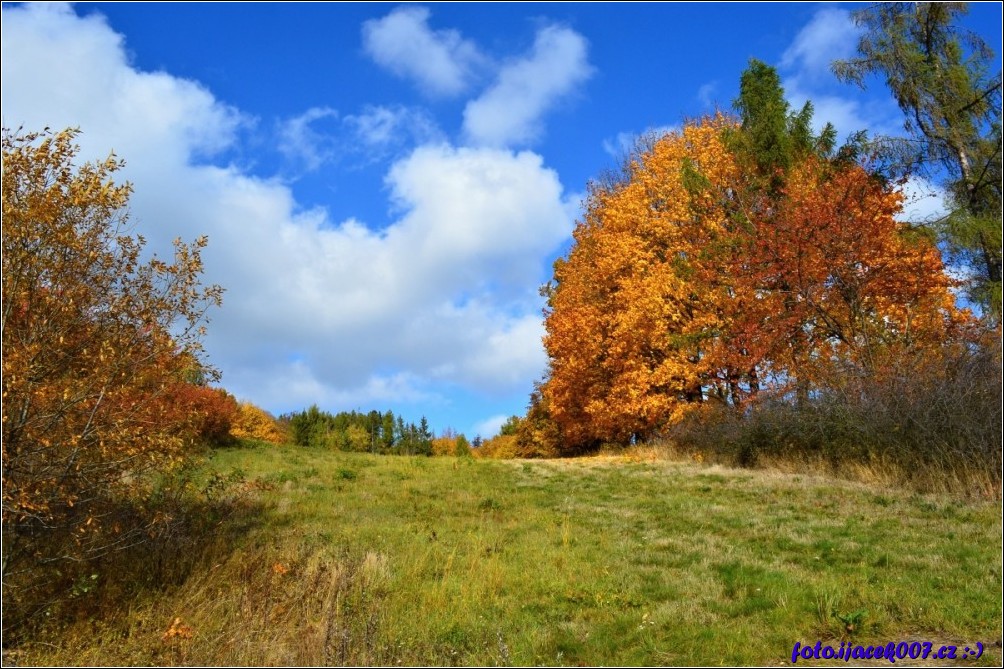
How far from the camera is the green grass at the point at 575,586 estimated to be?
20.0ft

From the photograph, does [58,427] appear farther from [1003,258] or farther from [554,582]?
[1003,258]

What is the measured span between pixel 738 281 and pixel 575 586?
15193 millimetres

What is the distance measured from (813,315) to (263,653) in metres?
17.7

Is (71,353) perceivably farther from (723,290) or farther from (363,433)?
(363,433)

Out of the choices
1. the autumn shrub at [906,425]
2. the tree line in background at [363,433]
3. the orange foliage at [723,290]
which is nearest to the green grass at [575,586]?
the autumn shrub at [906,425]

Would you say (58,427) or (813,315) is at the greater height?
(813,315)

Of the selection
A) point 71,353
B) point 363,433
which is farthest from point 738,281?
point 363,433

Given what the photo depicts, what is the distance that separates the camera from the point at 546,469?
70.3 feet

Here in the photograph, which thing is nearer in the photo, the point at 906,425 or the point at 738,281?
the point at 906,425

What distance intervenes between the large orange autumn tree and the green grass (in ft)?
20.7

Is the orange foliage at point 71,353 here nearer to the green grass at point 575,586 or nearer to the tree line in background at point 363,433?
the green grass at point 575,586

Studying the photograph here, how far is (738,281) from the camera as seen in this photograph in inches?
810

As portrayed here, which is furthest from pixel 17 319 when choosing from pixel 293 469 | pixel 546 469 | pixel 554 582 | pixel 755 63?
pixel 755 63

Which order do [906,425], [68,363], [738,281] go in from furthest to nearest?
[738,281], [906,425], [68,363]
